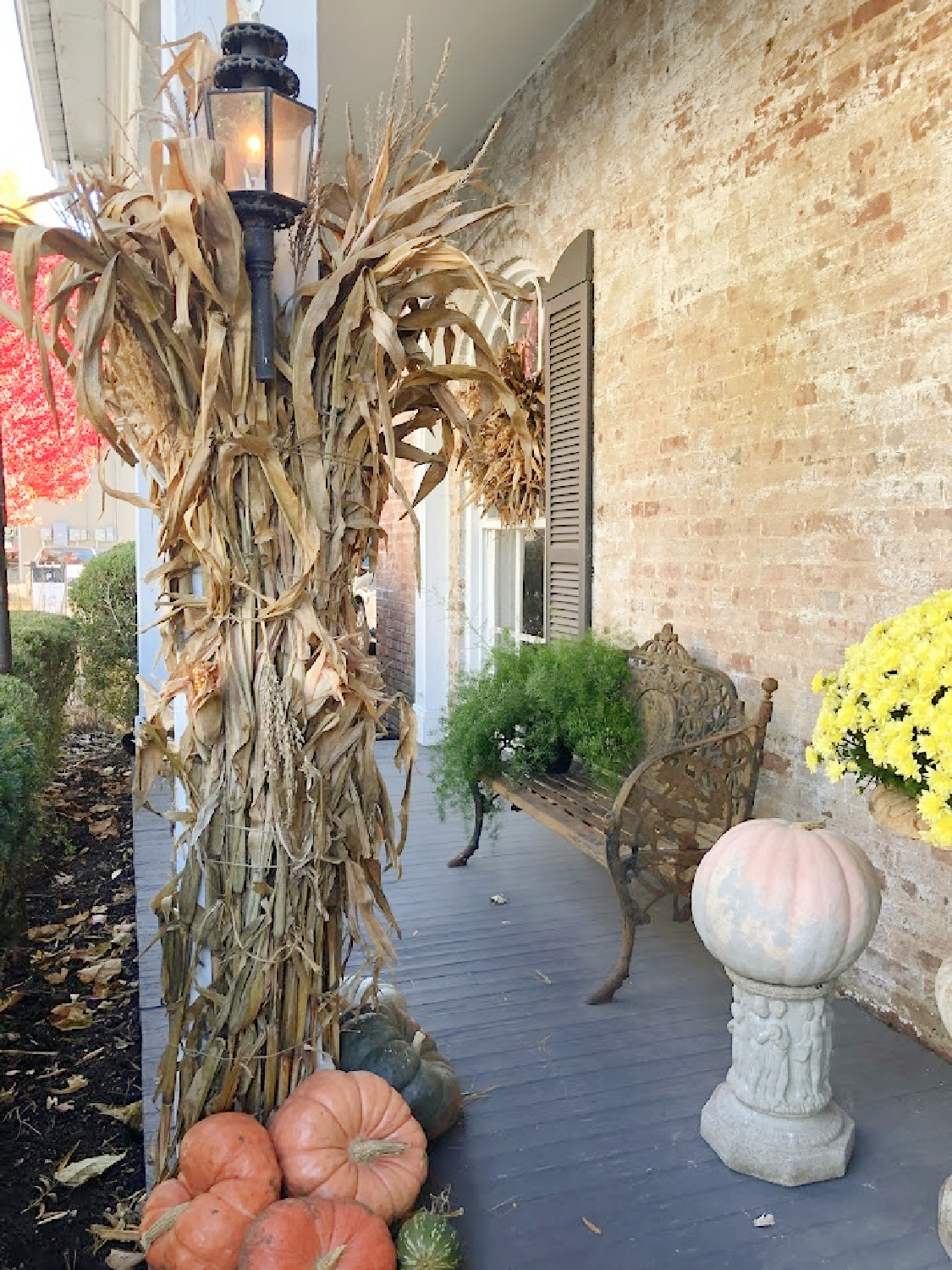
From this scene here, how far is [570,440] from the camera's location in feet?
17.6

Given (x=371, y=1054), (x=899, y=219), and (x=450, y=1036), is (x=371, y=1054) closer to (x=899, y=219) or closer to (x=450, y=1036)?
(x=450, y=1036)

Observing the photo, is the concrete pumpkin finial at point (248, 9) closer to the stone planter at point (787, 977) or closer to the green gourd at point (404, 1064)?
the stone planter at point (787, 977)

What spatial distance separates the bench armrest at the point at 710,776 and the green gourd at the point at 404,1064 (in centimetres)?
111

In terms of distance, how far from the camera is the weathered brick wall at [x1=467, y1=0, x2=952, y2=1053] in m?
2.98

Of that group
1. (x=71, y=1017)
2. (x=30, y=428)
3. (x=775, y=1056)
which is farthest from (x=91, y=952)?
(x=30, y=428)

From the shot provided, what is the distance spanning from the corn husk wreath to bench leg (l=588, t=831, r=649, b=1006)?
4.33 ft

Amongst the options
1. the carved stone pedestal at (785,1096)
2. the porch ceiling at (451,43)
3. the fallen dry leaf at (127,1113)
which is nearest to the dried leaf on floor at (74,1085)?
the fallen dry leaf at (127,1113)

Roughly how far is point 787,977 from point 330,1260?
1171mm

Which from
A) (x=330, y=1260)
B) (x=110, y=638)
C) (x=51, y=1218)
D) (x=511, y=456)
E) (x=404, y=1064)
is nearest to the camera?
(x=330, y=1260)

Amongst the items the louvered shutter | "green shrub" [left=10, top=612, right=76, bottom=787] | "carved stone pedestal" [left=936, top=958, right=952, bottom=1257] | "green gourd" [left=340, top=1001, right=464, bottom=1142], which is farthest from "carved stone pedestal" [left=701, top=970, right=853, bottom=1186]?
"green shrub" [left=10, top=612, right=76, bottom=787]

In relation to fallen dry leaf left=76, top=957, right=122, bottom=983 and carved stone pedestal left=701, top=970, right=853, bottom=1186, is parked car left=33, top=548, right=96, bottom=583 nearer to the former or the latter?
fallen dry leaf left=76, top=957, right=122, bottom=983

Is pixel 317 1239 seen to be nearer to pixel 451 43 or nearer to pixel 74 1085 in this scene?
pixel 74 1085

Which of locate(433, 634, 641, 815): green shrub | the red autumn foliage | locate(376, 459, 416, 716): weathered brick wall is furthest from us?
the red autumn foliage

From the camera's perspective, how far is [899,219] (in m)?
3.01
